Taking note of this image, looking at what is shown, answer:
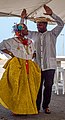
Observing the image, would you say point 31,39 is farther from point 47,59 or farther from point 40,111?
point 40,111

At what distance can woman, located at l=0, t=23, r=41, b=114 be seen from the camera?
4.31 m

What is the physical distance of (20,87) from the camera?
4.38 meters

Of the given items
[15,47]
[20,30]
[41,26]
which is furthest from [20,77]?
[41,26]

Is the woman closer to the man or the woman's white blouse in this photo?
the woman's white blouse

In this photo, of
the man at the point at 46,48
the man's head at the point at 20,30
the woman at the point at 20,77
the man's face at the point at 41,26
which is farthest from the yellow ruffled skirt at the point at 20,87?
the man's face at the point at 41,26

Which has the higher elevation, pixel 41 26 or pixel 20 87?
pixel 41 26

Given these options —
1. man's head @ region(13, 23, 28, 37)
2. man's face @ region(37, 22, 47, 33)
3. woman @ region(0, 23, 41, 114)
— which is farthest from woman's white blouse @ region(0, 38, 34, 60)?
man's face @ region(37, 22, 47, 33)

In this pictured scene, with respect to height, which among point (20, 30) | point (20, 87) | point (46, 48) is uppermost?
point (20, 30)

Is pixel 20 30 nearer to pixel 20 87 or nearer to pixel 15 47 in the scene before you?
pixel 15 47

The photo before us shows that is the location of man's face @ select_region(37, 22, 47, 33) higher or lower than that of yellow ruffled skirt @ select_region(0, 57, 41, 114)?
higher

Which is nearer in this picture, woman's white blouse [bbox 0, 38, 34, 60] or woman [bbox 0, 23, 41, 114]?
woman [bbox 0, 23, 41, 114]

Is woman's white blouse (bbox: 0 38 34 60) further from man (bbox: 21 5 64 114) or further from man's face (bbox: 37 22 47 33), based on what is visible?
man's face (bbox: 37 22 47 33)

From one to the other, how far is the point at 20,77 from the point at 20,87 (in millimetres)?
158

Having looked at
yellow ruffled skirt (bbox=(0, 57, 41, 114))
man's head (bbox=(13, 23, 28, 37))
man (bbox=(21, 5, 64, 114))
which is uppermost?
man's head (bbox=(13, 23, 28, 37))
